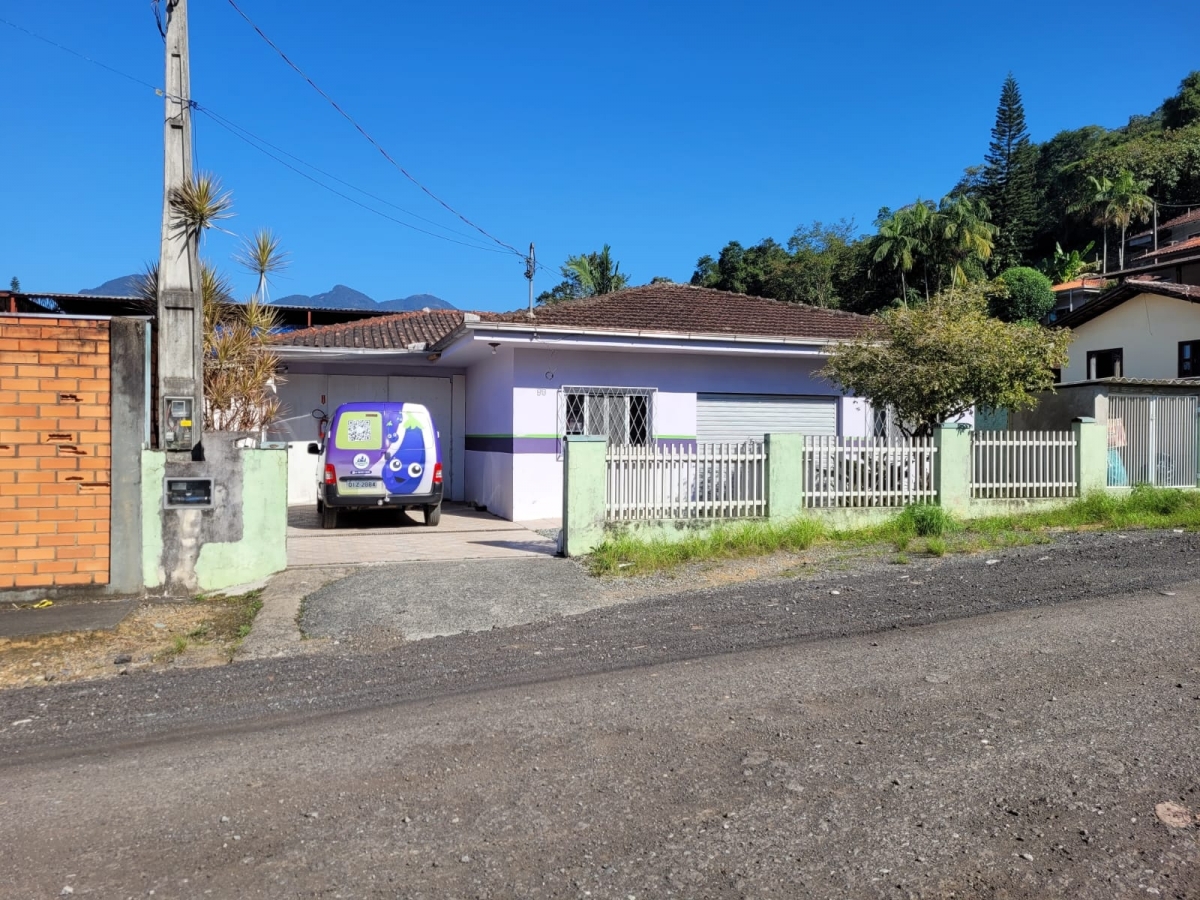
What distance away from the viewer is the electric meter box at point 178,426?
26.0 feet

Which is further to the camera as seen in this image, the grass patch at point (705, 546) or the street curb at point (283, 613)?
the grass patch at point (705, 546)

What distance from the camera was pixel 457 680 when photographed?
552 cm

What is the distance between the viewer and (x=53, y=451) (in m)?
7.41

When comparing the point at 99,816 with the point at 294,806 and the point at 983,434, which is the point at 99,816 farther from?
the point at 983,434

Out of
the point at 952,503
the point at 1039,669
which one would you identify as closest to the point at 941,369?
the point at 952,503

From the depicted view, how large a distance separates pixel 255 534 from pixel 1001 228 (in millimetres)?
60279

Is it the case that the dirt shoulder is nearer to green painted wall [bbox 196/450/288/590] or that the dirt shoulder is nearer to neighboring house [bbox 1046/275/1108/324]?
green painted wall [bbox 196/450/288/590]

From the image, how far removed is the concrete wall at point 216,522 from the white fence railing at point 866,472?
21.4 ft

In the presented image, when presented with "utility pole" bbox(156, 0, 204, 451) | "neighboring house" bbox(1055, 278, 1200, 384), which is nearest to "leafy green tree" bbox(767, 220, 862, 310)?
"neighboring house" bbox(1055, 278, 1200, 384)

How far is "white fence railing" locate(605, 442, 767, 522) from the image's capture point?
33.7ft

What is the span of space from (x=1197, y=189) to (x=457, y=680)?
64739 millimetres

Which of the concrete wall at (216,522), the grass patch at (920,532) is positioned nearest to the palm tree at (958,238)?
the grass patch at (920,532)

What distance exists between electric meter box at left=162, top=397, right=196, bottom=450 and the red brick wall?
49 cm

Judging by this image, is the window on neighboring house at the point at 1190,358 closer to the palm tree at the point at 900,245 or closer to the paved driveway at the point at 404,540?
the paved driveway at the point at 404,540
